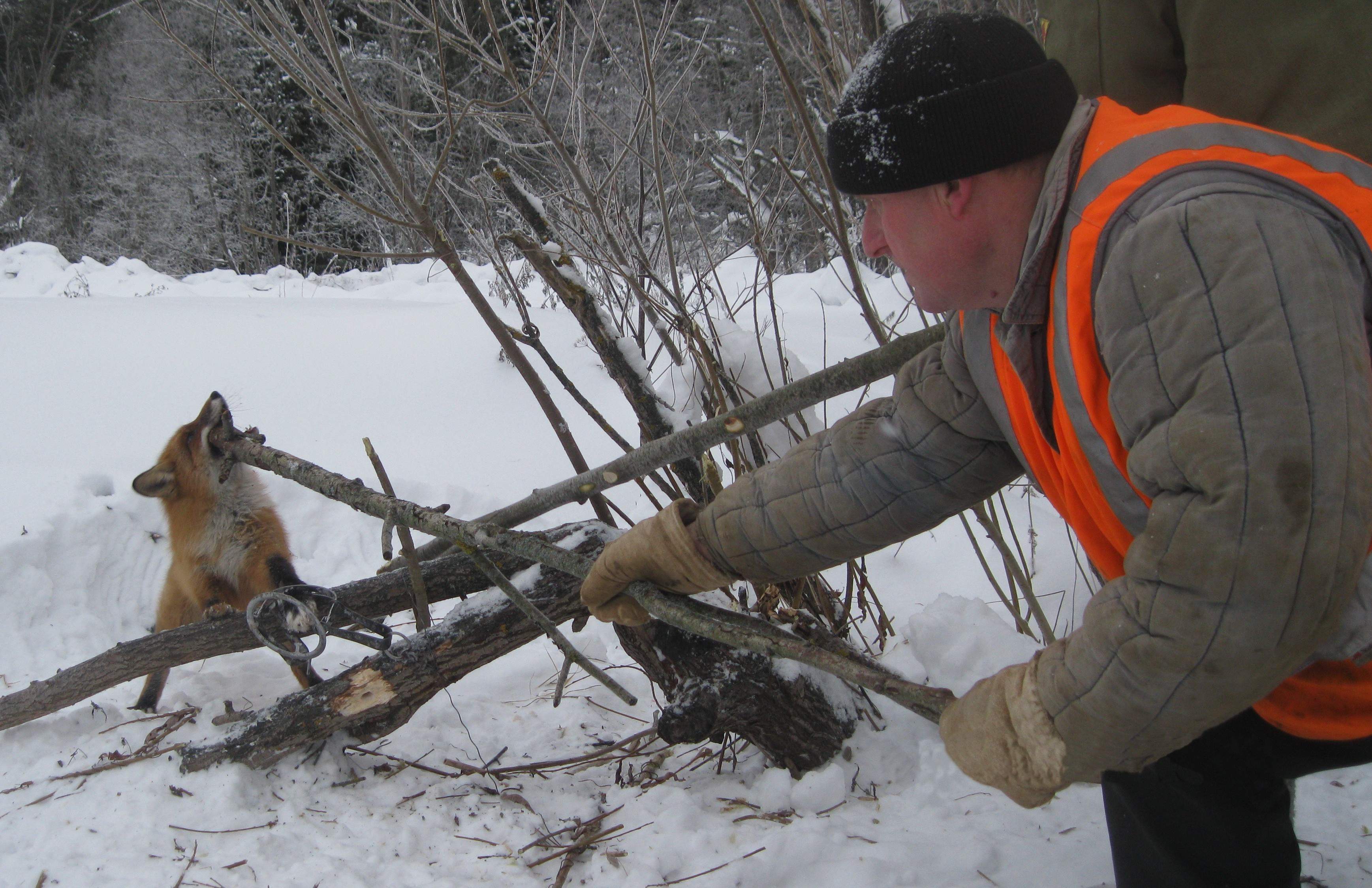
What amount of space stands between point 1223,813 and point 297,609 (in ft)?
7.86

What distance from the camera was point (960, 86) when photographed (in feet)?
3.70

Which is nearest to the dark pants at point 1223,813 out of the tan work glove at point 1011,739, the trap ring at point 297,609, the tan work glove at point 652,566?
the tan work glove at point 1011,739

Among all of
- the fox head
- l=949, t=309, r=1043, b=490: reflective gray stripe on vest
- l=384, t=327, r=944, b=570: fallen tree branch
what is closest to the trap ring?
l=384, t=327, r=944, b=570: fallen tree branch

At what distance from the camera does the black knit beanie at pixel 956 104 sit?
3.69 feet

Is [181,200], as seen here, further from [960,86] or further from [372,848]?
[960,86]

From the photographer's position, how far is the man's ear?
3.84 ft

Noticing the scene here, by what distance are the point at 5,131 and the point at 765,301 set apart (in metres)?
18.7

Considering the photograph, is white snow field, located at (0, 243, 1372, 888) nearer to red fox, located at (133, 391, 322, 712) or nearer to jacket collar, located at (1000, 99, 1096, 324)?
red fox, located at (133, 391, 322, 712)

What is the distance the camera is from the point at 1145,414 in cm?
94

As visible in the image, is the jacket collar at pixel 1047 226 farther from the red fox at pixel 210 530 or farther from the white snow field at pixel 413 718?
the red fox at pixel 210 530

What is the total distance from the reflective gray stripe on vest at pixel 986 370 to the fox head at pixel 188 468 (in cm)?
303

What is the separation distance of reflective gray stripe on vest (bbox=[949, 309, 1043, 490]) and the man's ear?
23 cm

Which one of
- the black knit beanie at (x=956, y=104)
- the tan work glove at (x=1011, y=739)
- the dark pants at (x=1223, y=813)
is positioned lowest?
the dark pants at (x=1223, y=813)

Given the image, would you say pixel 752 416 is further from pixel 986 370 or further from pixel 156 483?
pixel 156 483
